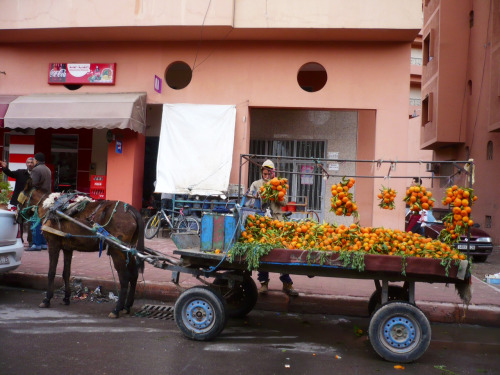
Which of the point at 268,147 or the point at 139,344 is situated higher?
the point at 268,147

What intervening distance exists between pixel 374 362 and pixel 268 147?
33.6 feet

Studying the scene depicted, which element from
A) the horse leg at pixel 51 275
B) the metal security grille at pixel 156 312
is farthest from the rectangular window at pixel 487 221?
the horse leg at pixel 51 275

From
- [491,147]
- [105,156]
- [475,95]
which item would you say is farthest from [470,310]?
[475,95]

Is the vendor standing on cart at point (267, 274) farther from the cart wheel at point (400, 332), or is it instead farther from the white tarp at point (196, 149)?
the white tarp at point (196, 149)

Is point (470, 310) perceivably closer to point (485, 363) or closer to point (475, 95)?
point (485, 363)

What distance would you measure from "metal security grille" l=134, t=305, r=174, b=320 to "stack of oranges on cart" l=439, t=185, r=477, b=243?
3.46 meters

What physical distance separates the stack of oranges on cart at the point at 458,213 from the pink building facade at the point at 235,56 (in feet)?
21.4

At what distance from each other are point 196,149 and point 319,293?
18.7 feet

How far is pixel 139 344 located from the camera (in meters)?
4.73

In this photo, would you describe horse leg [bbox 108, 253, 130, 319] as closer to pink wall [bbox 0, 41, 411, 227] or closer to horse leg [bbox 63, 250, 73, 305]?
horse leg [bbox 63, 250, 73, 305]

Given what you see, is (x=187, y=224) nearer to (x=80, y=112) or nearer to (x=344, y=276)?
(x=80, y=112)

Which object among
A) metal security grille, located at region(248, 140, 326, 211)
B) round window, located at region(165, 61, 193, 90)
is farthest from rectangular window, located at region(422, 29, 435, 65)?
round window, located at region(165, 61, 193, 90)

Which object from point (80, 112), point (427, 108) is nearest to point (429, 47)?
point (427, 108)

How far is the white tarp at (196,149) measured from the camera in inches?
443
